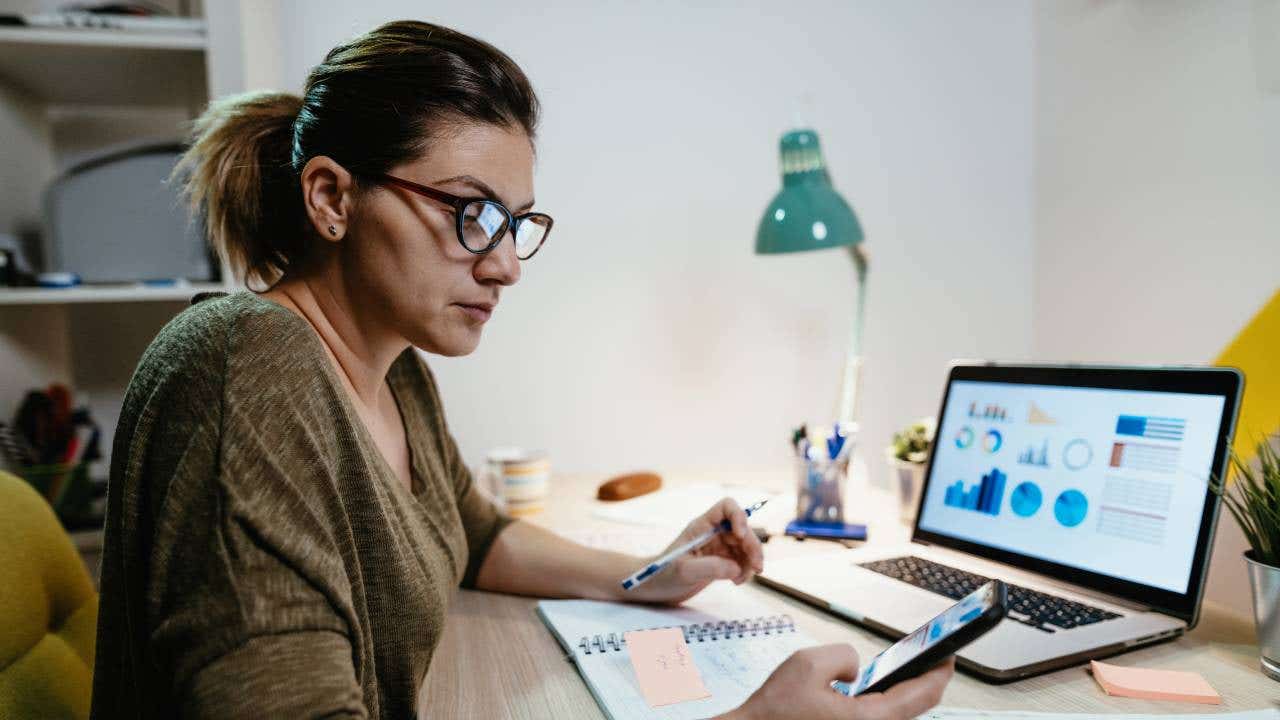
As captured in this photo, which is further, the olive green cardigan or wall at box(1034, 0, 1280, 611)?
wall at box(1034, 0, 1280, 611)

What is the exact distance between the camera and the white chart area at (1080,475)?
827 millimetres

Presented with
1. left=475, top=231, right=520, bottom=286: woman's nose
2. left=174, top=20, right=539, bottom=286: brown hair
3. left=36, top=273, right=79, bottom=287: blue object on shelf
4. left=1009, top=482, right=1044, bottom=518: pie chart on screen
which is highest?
left=174, top=20, right=539, bottom=286: brown hair

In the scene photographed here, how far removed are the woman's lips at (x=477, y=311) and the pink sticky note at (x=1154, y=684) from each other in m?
0.66

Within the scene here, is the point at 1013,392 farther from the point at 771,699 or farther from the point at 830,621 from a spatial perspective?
the point at 771,699

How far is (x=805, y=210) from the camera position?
4.44ft

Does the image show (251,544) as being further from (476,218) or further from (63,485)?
(63,485)

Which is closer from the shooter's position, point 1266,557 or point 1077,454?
point 1266,557

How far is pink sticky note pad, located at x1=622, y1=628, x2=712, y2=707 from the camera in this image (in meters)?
0.67

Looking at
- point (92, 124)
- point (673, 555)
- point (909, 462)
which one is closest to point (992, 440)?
point (909, 462)

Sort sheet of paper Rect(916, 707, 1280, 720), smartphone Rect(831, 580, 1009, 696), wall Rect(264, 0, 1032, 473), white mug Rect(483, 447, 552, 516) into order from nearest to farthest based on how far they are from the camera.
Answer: smartphone Rect(831, 580, 1009, 696) → sheet of paper Rect(916, 707, 1280, 720) → white mug Rect(483, 447, 552, 516) → wall Rect(264, 0, 1032, 473)

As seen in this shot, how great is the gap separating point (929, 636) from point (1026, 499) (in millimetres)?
507

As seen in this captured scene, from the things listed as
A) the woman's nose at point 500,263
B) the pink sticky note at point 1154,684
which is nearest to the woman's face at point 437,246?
the woman's nose at point 500,263

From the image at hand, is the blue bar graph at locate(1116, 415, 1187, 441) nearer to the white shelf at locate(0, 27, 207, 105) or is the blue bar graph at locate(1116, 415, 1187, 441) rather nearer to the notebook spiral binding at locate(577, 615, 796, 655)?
the notebook spiral binding at locate(577, 615, 796, 655)

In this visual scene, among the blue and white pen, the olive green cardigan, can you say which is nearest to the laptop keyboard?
the blue and white pen
